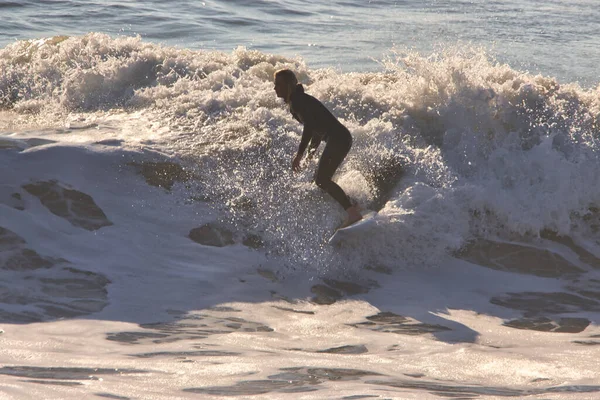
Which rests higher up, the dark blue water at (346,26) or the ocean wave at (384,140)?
the dark blue water at (346,26)

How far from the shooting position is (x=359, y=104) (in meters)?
9.84

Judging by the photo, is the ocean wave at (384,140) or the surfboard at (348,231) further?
the ocean wave at (384,140)

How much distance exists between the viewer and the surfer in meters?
7.18

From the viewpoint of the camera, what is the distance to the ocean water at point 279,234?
4770 mm

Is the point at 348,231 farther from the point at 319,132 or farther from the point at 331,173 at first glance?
the point at 319,132

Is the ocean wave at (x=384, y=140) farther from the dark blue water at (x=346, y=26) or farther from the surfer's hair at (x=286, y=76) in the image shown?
the dark blue water at (x=346, y=26)

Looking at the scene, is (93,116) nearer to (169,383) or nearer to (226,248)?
(226,248)

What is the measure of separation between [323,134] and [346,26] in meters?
11.8

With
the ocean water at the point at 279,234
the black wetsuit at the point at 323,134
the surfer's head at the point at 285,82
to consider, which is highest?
the surfer's head at the point at 285,82

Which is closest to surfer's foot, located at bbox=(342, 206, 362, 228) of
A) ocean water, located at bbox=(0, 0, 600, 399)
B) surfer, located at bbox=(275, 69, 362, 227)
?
surfer, located at bbox=(275, 69, 362, 227)

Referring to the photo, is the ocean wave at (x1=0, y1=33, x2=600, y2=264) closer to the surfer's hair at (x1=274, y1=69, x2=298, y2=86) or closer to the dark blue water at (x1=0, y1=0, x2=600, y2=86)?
the surfer's hair at (x1=274, y1=69, x2=298, y2=86)

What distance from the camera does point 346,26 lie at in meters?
18.6

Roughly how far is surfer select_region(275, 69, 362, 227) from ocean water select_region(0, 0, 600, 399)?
0.49 m

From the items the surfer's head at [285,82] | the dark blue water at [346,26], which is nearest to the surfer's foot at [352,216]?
the surfer's head at [285,82]
